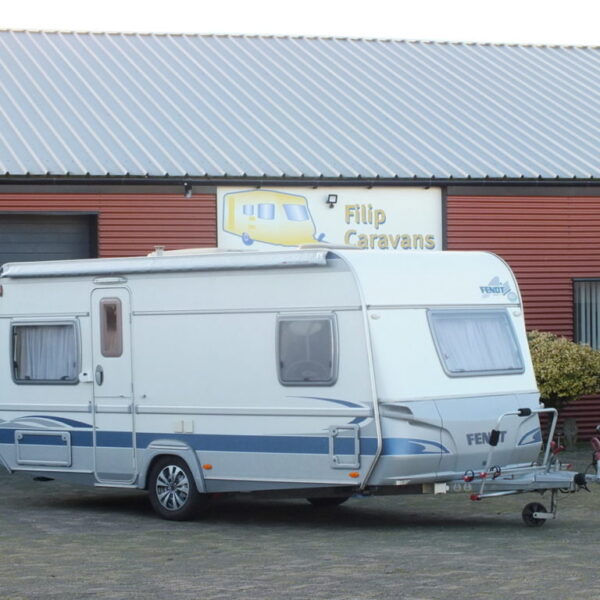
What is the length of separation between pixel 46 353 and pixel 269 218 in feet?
23.2

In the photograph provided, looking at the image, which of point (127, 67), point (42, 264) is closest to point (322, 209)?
point (127, 67)

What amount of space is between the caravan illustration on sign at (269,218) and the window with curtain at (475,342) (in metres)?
7.78

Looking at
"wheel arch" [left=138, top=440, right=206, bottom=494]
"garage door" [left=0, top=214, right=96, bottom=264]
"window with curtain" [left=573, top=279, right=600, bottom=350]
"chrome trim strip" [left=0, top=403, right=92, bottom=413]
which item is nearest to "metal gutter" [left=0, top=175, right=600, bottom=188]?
"garage door" [left=0, top=214, right=96, bottom=264]

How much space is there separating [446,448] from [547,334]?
8474 mm

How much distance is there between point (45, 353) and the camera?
14430 millimetres

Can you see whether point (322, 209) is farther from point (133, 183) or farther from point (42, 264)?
point (42, 264)

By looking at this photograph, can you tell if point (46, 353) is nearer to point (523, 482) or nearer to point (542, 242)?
point (523, 482)

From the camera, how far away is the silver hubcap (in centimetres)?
1347

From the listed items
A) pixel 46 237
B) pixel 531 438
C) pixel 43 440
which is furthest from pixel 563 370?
pixel 43 440

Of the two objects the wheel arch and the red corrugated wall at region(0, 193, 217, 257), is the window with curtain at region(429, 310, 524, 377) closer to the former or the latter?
the wheel arch

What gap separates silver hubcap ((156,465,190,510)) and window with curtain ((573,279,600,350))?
10.4 m

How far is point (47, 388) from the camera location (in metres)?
14.4

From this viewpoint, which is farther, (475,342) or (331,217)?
(331,217)

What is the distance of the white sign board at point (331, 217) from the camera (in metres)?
20.9
